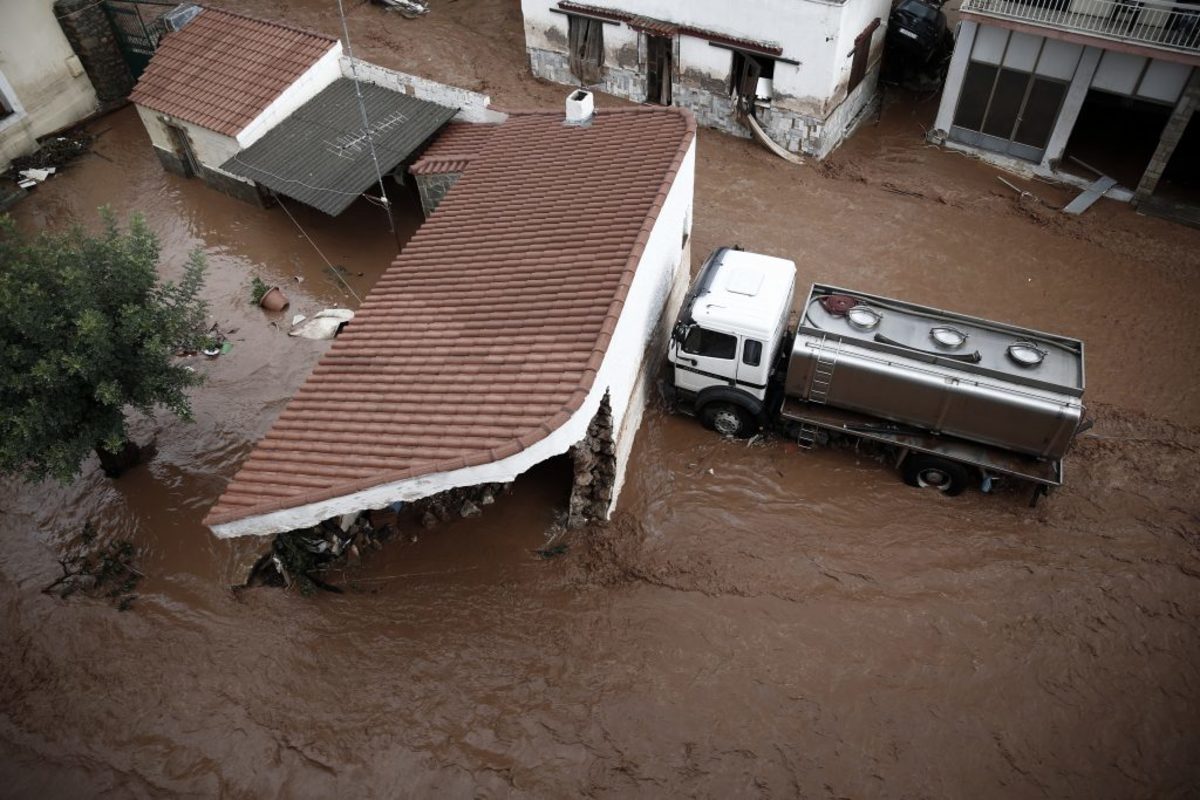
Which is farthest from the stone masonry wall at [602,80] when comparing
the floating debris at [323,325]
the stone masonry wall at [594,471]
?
the stone masonry wall at [594,471]

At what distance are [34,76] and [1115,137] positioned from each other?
27.7m

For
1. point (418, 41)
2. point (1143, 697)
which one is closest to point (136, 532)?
point (1143, 697)

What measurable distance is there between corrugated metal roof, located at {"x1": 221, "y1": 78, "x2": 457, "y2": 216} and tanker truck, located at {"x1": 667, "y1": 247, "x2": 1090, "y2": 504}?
25.4ft

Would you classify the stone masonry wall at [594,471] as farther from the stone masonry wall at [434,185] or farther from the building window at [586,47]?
the building window at [586,47]

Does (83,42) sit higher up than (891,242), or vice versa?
(83,42)

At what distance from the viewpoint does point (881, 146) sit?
1983 centimetres

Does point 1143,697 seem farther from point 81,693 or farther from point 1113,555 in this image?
point 81,693

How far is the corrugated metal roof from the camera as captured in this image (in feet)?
52.9

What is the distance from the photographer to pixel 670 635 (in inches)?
422

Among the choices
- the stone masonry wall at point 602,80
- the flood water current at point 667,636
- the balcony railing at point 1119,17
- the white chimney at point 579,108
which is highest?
the balcony railing at point 1119,17

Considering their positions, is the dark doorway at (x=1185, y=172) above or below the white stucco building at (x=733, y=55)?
below

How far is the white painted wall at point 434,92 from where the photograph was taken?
1679 cm

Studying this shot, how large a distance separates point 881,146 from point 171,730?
63.3ft

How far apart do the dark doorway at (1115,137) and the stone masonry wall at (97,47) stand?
25.2 meters
